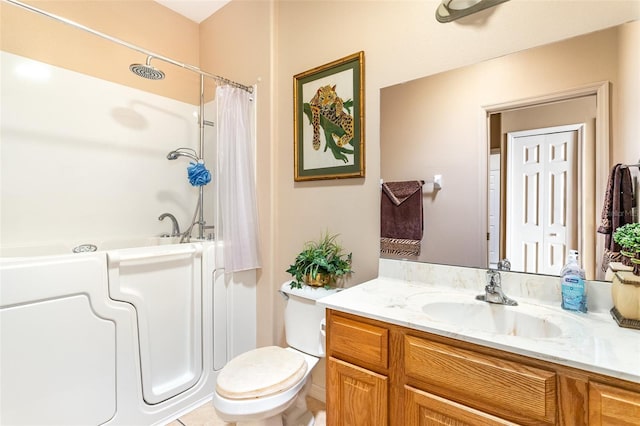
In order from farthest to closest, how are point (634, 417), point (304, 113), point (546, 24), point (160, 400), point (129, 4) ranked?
point (129, 4)
point (304, 113)
point (160, 400)
point (546, 24)
point (634, 417)

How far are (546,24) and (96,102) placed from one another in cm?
263

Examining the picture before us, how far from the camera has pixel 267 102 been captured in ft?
6.69

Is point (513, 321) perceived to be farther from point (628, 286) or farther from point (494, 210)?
point (494, 210)

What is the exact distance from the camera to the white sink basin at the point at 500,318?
0.98m

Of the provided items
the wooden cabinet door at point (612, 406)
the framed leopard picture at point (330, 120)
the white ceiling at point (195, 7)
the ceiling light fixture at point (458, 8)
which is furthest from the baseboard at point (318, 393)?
the white ceiling at point (195, 7)

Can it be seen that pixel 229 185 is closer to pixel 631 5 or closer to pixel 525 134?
pixel 525 134

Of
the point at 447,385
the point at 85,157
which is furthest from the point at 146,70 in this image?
the point at 447,385

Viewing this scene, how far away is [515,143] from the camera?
1.25m

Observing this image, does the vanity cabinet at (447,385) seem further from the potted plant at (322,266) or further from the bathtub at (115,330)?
the bathtub at (115,330)

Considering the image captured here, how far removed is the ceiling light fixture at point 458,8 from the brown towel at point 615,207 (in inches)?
31.7

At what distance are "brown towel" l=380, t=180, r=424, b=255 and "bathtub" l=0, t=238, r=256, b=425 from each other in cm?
109

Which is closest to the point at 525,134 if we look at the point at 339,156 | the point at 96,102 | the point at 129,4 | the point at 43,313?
the point at 339,156

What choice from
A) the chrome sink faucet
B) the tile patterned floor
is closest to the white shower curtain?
the tile patterned floor

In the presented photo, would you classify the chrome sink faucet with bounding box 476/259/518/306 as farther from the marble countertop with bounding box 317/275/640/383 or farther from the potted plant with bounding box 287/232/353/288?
the potted plant with bounding box 287/232/353/288
